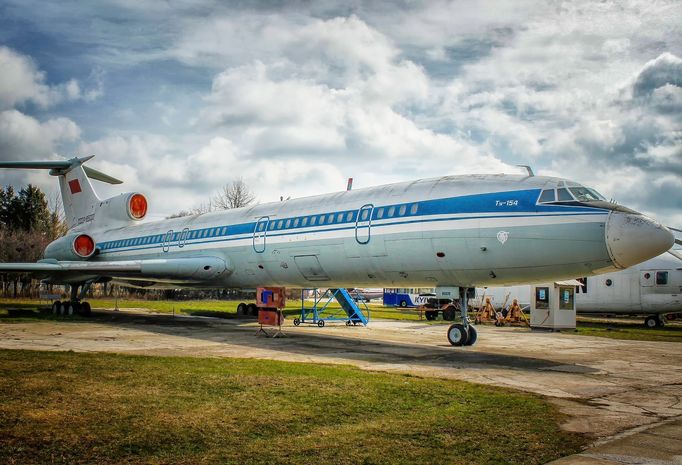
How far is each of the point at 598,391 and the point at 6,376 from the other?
8.53 m

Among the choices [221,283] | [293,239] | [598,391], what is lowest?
[598,391]

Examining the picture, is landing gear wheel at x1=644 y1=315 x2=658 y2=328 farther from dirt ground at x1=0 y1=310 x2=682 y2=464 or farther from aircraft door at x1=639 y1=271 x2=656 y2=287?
dirt ground at x1=0 y1=310 x2=682 y2=464

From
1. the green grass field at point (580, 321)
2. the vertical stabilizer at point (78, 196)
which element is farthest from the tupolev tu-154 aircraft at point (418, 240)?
the vertical stabilizer at point (78, 196)

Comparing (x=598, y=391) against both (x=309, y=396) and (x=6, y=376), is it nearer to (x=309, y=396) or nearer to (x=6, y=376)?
(x=309, y=396)

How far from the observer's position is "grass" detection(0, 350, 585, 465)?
5.04 metres

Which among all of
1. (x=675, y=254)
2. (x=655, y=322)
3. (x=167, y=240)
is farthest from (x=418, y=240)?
(x=675, y=254)

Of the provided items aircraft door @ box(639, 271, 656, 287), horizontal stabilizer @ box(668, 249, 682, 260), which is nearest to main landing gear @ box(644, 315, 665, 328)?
aircraft door @ box(639, 271, 656, 287)

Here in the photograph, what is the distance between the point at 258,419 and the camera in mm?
6184

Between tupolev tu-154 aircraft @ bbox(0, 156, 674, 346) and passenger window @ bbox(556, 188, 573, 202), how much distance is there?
0.06 feet

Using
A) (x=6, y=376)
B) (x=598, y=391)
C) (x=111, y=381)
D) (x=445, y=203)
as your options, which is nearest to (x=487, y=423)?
(x=598, y=391)

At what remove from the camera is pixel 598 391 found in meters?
8.87

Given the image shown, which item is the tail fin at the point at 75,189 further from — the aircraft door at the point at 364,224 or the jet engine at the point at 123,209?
the aircraft door at the point at 364,224

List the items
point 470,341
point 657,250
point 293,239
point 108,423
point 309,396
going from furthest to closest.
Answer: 1. point 293,239
2. point 470,341
3. point 657,250
4. point 309,396
5. point 108,423

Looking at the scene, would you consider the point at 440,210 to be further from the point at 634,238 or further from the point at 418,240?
the point at 634,238
